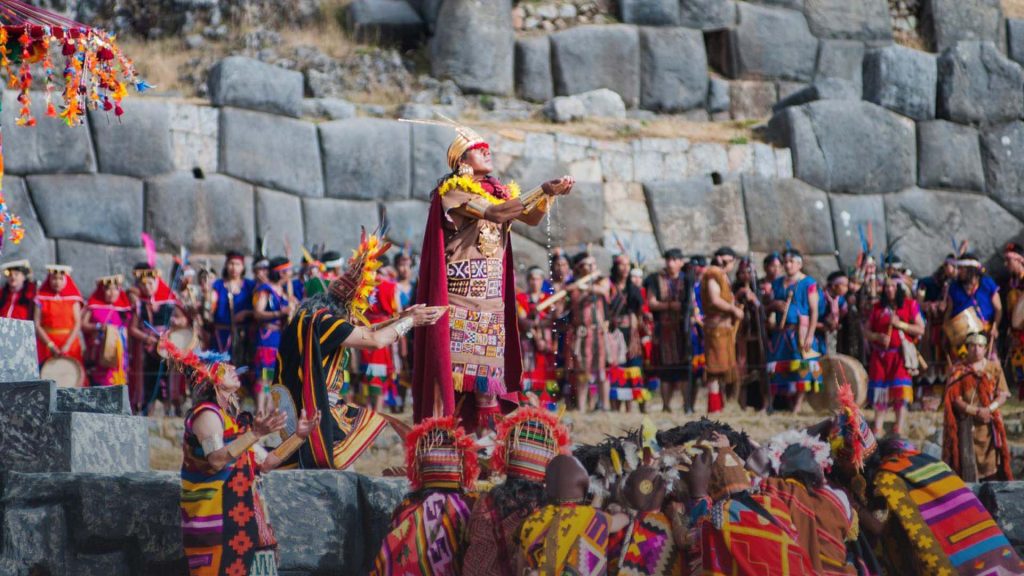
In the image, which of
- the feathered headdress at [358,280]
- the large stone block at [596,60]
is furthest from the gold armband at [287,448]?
the large stone block at [596,60]

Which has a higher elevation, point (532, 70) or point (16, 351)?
point (532, 70)

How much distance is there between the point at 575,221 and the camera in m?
17.3

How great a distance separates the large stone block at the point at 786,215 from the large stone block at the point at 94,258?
729cm

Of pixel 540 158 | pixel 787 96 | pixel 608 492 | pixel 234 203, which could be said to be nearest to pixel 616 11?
pixel 787 96

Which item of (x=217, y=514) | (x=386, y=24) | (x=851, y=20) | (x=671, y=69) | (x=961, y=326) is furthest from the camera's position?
(x=851, y=20)

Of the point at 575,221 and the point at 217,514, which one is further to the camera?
the point at 575,221

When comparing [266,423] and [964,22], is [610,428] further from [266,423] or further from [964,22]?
[964,22]

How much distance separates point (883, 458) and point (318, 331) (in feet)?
9.68

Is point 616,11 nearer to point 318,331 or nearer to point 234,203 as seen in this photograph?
point 234,203

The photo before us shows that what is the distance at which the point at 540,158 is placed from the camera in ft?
57.8

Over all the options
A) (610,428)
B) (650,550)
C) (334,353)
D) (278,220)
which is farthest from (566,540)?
(278,220)

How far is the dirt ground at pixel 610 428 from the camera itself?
36.6 feet

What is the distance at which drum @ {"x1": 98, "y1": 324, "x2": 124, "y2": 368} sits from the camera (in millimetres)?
13117

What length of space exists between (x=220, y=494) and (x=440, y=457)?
919mm
